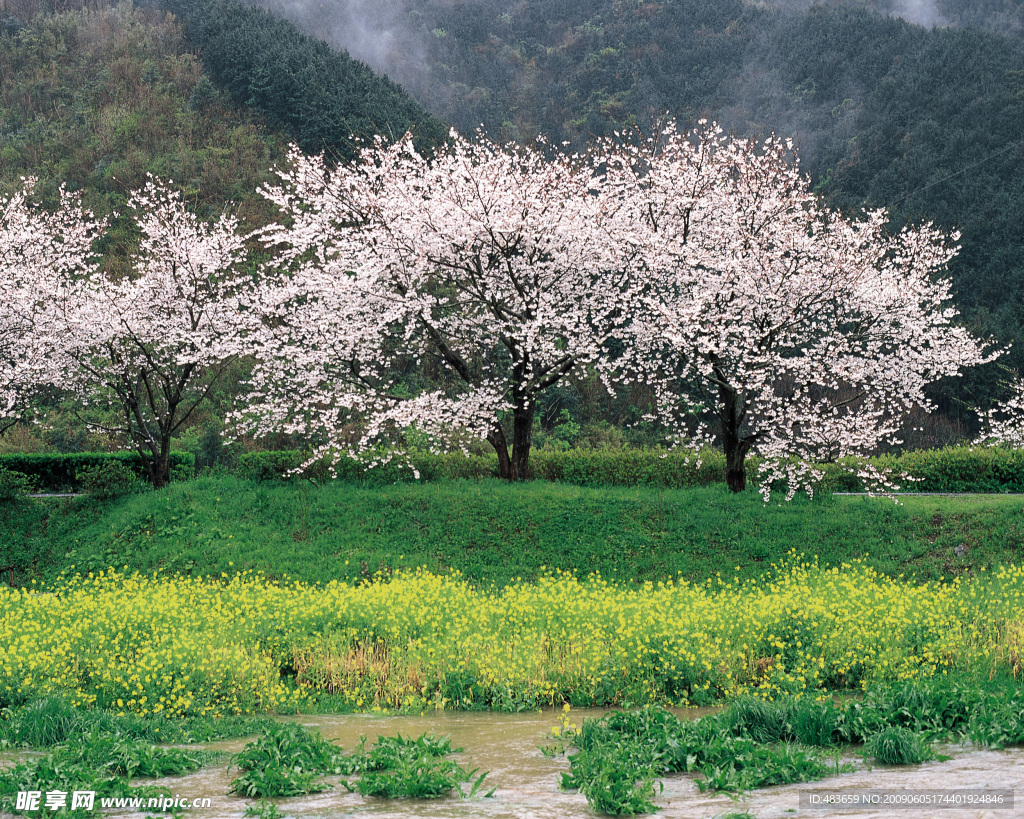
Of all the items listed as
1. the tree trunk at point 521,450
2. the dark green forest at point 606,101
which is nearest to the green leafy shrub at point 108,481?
the tree trunk at point 521,450

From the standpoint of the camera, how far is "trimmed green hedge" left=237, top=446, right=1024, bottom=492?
961 inches

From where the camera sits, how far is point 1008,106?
5488 cm

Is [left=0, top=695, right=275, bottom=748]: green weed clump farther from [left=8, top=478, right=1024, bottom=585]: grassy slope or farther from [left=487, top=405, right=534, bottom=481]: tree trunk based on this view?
[left=487, top=405, right=534, bottom=481]: tree trunk

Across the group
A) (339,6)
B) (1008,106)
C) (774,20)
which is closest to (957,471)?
(1008,106)

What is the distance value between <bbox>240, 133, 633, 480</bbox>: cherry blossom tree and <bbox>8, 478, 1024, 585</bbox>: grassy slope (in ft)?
6.68

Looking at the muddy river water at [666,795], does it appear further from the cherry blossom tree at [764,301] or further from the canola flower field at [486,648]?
the cherry blossom tree at [764,301]

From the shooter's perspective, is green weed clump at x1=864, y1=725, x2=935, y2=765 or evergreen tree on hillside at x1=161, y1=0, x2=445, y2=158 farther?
evergreen tree on hillside at x1=161, y1=0, x2=445, y2=158

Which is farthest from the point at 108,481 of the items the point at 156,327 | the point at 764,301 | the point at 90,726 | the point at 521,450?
the point at 764,301

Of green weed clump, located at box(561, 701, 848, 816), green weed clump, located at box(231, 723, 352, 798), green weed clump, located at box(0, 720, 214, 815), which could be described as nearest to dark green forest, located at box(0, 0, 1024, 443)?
green weed clump, located at box(0, 720, 214, 815)

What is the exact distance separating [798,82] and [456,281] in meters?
63.1

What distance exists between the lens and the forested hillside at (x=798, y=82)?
171 ft

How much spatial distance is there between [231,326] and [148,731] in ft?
57.4

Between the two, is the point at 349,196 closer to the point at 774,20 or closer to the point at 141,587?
the point at 141,587

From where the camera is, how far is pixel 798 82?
75.9 m
